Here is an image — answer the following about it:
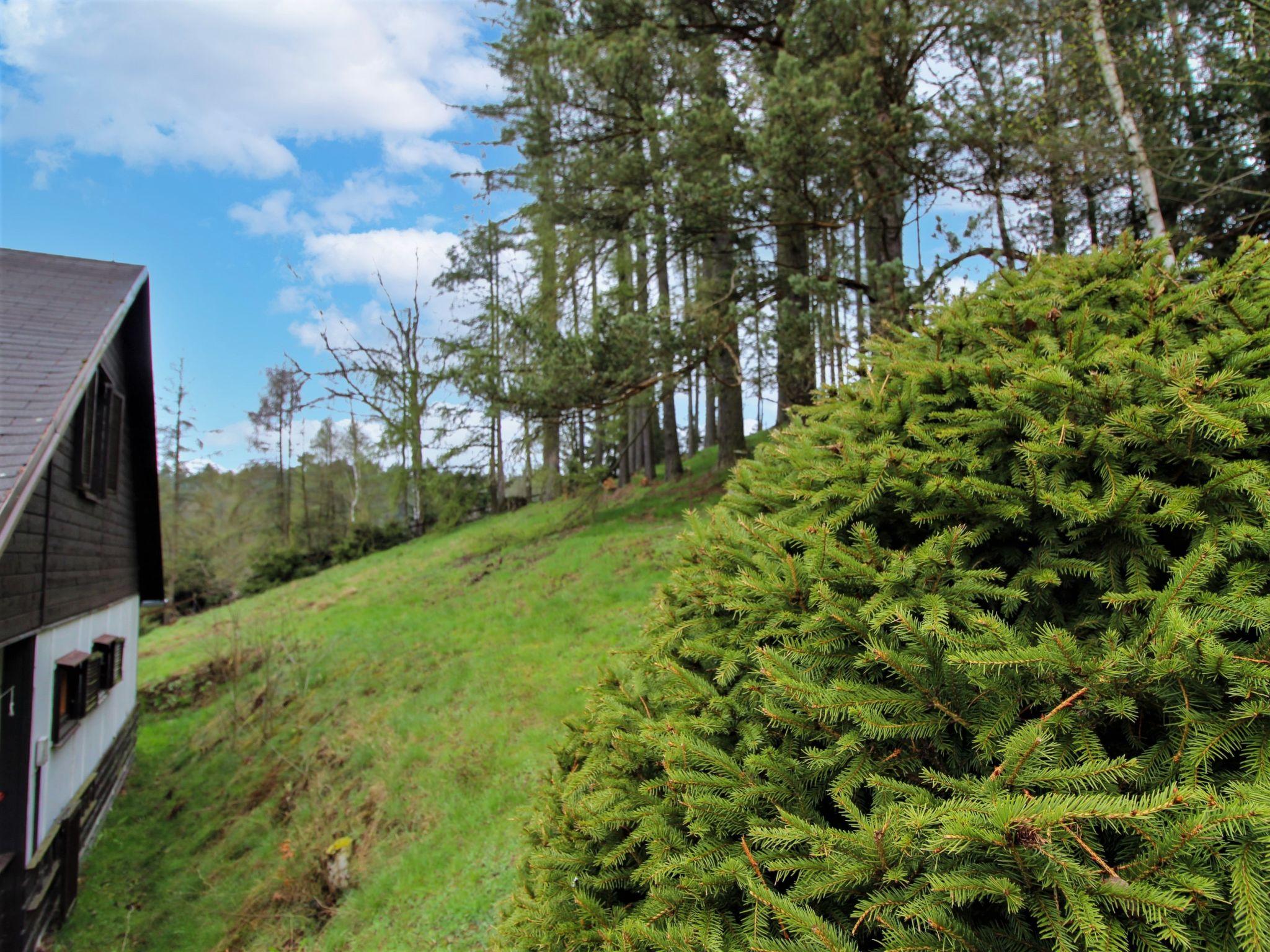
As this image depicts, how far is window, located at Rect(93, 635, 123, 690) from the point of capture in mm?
8062

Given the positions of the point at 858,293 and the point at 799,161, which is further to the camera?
the point at 858,293

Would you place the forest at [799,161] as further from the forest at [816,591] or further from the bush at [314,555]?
the bush at [314,555]

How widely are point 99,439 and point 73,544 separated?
1742 mm

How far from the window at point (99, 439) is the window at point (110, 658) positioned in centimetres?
180

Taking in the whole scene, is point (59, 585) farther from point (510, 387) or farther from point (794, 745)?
point (794, 745)

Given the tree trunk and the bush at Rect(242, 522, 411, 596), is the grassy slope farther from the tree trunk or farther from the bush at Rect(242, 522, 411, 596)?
the bush at Rect(242, 522, 411, 596)

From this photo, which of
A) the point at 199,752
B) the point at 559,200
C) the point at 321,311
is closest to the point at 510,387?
the point at 559,200

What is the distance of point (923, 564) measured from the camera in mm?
1542

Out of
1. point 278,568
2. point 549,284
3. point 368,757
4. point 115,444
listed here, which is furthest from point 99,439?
point 278,568

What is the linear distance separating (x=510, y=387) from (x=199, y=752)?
7.13 m

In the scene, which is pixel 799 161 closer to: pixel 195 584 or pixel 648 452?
pixel 648 452

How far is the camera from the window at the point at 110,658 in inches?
317

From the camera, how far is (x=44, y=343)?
609 centimetres

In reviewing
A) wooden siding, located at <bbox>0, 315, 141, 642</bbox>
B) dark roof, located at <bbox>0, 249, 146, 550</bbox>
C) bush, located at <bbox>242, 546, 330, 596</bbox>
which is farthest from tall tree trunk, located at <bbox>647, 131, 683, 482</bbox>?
bush, located at <bbox>242, 546, 330, 596</bbox>
